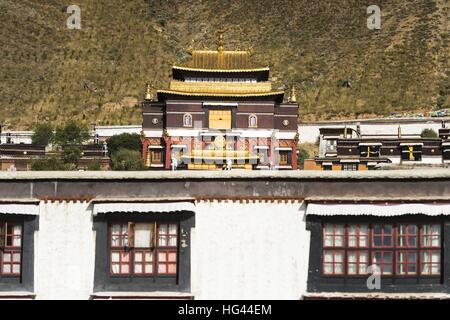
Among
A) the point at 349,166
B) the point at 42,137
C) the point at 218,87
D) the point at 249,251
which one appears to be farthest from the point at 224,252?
the point at 42,137

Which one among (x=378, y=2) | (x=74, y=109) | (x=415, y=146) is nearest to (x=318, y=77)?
(x=378, y=2)

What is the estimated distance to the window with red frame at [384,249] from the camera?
15.1m

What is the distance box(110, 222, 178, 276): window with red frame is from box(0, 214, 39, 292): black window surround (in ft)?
5.47

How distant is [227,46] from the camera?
101750 mm

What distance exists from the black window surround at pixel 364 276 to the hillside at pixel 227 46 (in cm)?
6586

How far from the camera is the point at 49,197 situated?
609 inches

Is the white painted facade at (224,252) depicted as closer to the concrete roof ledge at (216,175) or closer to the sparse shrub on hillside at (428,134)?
the concrete roof ledge at (216,175)

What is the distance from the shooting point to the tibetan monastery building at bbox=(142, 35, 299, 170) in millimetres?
53406

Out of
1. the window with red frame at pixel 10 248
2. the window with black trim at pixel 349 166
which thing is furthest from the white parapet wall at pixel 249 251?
the window with black trim at pixel 349 166

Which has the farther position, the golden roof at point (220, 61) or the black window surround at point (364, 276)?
the golden roof at point (220, 61)

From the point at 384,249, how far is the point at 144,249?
16.4 feet

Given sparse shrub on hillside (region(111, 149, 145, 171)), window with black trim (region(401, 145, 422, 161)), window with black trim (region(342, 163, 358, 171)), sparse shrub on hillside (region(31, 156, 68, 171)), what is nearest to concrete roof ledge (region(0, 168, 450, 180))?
sparse shrub on hillside (region(31, 156, 68, 171))

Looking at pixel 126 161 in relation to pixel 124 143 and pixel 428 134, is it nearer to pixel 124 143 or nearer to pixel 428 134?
pixel 124 143

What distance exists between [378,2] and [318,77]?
19.2 meters
